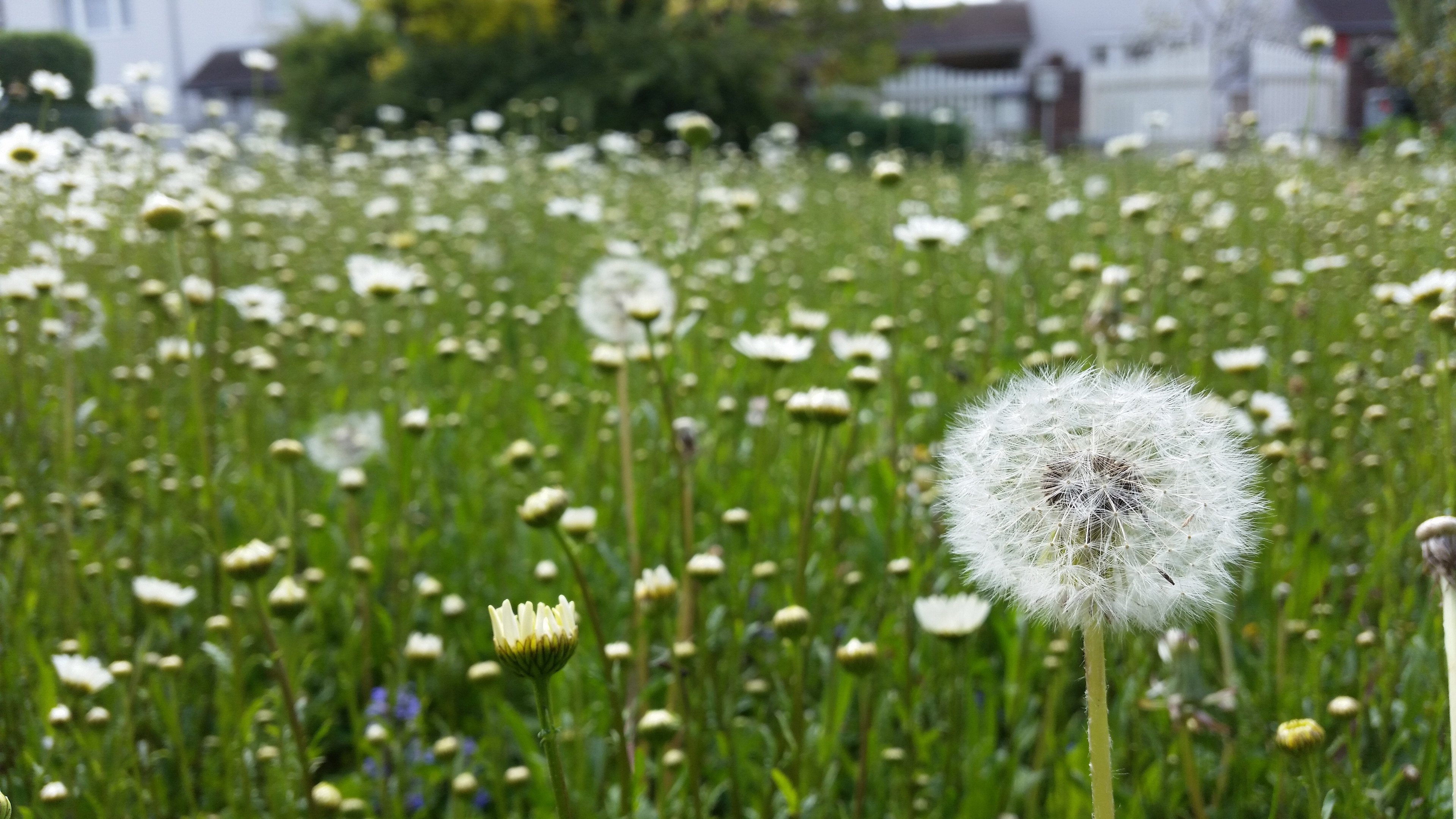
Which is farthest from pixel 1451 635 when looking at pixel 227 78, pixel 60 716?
pixel 227 78

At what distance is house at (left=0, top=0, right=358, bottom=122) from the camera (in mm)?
3682

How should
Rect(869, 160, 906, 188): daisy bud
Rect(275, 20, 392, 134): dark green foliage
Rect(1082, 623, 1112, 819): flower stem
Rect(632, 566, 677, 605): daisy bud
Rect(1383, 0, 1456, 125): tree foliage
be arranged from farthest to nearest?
Rect(275, 20, 392, 134): dark green foliage < Rect(1383, 0, 1456, 125): tree foliage < Rect(869, 160, 906, 188): daisy bud < Rect(632, 566, 677, 605): daisy bud < Rect(1082, 623, 1112, 819): flower stem

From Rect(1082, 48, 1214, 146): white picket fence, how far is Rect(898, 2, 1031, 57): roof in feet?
34.2

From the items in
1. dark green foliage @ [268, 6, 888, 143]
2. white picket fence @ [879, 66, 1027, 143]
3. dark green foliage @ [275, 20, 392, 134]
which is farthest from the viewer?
white picket fence @ [879, 66, 1027, 143]

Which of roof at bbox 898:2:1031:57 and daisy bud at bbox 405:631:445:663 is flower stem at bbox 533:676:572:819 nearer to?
daisy bud at bbox 405:631:445:663

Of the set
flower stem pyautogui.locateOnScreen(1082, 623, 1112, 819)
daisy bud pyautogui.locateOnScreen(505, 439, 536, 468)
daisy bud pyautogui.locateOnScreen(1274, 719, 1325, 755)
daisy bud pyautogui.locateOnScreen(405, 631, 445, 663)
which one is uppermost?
flower stem pyautogui.locateOnScreen(1082, 623, 1112, 819)

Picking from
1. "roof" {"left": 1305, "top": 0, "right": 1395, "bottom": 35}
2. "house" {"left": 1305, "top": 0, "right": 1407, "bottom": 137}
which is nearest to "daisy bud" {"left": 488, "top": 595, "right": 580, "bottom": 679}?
"roof" {"left": 1305, "top": 0, "right": 1395, "bottom": 35}

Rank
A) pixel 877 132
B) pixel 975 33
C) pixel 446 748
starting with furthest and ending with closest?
pixel 975 33 → pixel 877 132 → pixel 446 748

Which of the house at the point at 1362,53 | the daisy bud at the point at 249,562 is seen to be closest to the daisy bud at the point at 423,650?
the daisy bud at the point at 249,562

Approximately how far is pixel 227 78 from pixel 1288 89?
482 inches

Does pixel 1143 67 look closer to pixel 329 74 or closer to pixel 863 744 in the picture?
pixel 329 74

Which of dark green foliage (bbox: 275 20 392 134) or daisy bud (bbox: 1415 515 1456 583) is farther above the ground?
dark green foliage (bbox: 275 20 392 134)

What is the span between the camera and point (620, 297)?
8.43 feet

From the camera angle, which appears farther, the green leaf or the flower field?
the green leaf
